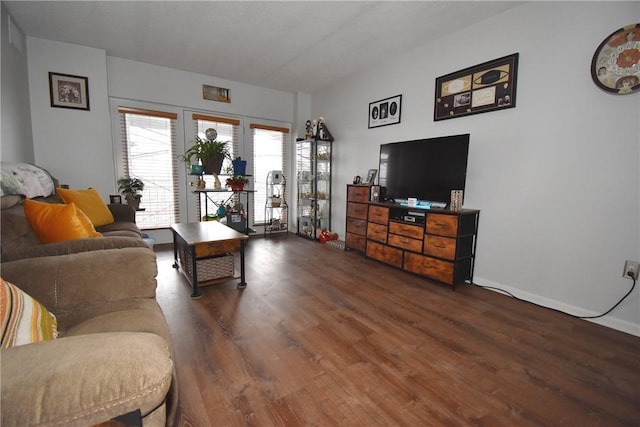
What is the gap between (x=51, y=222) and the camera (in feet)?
5.17

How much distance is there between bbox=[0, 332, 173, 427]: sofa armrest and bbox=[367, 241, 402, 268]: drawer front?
280 centimetres

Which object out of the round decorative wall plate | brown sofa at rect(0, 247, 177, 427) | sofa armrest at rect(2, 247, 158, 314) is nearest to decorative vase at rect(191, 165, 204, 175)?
sofa armrest at rect(2, 247, 158, 314)

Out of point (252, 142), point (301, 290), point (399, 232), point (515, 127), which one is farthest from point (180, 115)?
point (515, 127)

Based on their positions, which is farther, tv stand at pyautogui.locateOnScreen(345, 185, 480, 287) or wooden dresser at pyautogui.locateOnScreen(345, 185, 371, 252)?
wooden dresser at pyautogui.locateOnScreen(345, 185, 371, 252)

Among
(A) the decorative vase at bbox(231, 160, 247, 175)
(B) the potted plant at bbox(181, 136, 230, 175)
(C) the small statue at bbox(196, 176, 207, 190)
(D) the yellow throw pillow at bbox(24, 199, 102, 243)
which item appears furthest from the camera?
(A) the decorative vase at bbox(231, 160, 247, 175)

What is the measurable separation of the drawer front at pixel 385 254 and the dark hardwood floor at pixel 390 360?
1.82 feet

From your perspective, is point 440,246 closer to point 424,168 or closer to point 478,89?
point 424,168

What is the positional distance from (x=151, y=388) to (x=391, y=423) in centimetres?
107

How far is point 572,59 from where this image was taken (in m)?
2.17

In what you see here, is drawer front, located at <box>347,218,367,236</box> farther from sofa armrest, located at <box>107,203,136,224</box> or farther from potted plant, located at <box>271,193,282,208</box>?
sofa armrest, located at <box>107,203,136,224</box>

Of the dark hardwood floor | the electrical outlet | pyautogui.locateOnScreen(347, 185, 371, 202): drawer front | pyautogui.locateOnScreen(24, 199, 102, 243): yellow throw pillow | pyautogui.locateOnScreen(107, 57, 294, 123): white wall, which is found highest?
pyautogui.locateOnScreen(107, 57, 294, 123): white wall

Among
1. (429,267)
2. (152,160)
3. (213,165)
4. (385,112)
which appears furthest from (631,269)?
(152,160)

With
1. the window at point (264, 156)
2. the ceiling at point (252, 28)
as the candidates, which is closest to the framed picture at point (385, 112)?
the ceiling at point (252, 28)

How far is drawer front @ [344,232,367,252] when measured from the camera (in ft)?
12.1
